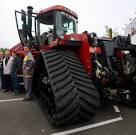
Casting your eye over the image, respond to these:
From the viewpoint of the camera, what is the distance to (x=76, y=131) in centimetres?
463

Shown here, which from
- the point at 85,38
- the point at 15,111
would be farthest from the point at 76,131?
the point at 15,111

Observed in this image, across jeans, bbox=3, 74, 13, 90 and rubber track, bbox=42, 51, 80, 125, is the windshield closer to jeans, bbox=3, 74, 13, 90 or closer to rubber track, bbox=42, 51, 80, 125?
rubber track, bbox=42, 51, 80, 125

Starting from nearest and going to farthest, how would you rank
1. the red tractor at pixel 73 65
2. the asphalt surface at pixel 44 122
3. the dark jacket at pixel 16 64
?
the red tractor at pixel 73 65
the asphalt surface at pixel 44 122
the dark jacket at pixel 16 64

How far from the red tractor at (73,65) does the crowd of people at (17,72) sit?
404 mm

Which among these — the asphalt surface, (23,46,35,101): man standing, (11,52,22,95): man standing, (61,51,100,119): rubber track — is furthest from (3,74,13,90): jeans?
(61,51,100,119): rubber track

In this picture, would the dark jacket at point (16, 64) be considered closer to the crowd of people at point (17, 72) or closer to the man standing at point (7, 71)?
the crowd of people at point (17, 72)

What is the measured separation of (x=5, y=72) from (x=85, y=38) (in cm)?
605

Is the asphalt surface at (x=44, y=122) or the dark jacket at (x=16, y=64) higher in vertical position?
the dark jacket at (x=16, y=64)

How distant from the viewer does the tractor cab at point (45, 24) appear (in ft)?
20.5

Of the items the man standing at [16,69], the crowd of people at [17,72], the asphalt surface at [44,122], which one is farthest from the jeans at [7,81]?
the asphalt surface at [44,122]

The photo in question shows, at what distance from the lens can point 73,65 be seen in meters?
4.89

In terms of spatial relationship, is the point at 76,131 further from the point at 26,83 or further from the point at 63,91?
the point at 26,83

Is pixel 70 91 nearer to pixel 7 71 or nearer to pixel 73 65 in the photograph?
pixel 73 65

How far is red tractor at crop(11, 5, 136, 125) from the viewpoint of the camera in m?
4.53
